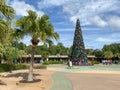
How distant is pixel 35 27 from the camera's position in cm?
2020

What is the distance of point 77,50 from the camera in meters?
53.9

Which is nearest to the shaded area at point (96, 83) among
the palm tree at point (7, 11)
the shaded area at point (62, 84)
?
the shaded area at point (62, 84)

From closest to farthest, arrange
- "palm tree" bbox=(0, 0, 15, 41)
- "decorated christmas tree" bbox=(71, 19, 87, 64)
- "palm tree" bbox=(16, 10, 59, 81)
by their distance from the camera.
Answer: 1. "palm tree" bbox=(0, 0, 15, 41)
2. "palm tree" bbox=(16, 10, 59, 81)
3. "decorated christmas tree" bbox=(71, 19, 87, 64)

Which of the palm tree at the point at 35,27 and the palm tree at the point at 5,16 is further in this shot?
the palm tree at the point at 35,27

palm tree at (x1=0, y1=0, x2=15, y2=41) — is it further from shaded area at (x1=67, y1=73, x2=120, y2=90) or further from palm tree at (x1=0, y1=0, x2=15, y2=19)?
shaded area at (x1=67, y1=73, x2=120, y2=90)

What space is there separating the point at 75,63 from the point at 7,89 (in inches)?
1454

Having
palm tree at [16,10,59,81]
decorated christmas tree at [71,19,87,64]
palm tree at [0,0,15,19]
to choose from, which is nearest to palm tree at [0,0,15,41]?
palm tree at [0,0,15,19]

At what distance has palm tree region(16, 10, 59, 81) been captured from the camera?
788 inches

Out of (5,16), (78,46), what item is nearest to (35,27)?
(5,16)

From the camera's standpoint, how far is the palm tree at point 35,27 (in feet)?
65.7

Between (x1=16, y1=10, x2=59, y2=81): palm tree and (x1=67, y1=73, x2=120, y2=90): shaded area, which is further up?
(x1=16, y1=10, x2=59, y2=81): palm tree

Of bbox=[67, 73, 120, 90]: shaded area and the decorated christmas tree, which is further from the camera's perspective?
the decorated christmas tree

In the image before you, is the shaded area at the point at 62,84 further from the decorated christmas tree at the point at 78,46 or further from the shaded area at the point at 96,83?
the decorated christmas tree at the point at 78,46

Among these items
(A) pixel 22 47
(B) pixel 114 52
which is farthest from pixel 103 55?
(A) pixel 22 47
